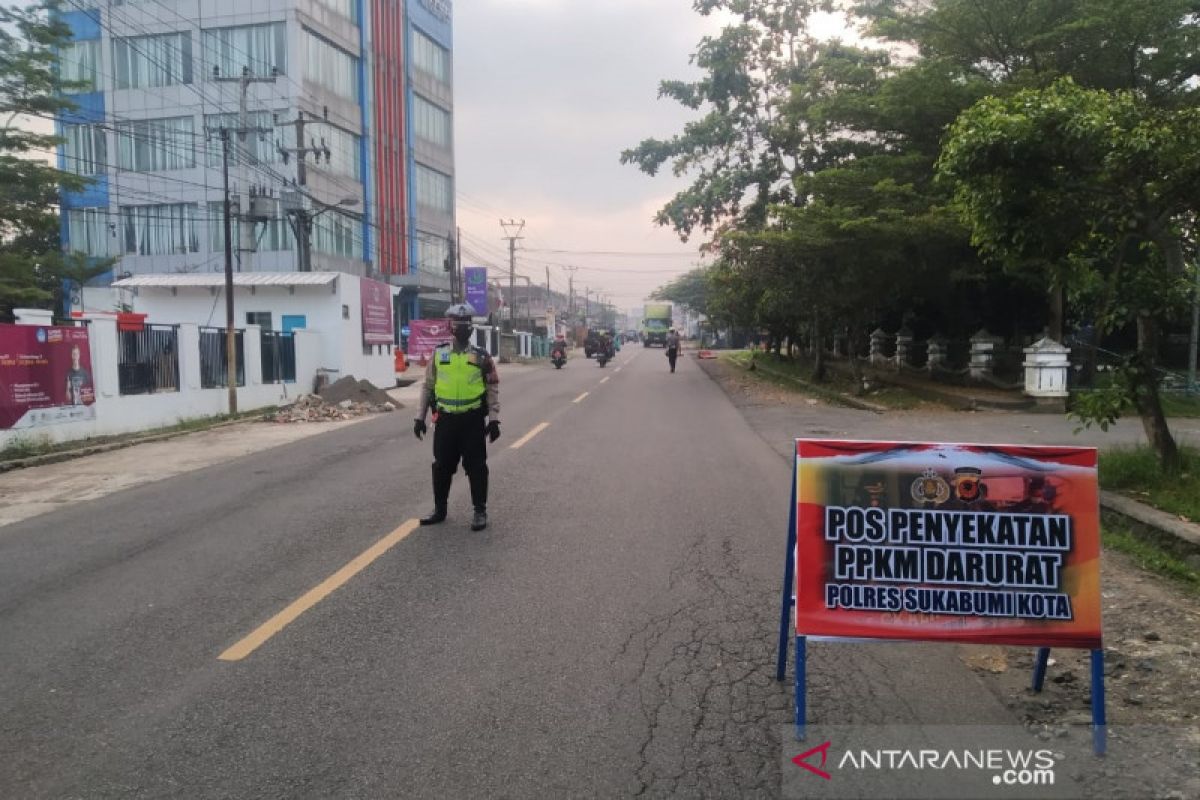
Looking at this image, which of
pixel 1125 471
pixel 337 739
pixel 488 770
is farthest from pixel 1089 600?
pixel 1125 471

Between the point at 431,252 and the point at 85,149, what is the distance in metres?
19.7

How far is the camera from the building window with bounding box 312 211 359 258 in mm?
44312

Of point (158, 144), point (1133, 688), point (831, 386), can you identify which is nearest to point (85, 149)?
point (158, 144)

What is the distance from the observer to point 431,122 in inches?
2239

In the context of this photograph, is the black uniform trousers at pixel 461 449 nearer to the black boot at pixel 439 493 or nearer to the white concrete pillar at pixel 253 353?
the black boot at pixel 439 493

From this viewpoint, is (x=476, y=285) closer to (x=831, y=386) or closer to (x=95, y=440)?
(x=831, y=386)

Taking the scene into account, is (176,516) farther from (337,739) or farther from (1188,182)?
(1188,182)

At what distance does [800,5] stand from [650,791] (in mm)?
29499

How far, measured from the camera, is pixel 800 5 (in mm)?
28375

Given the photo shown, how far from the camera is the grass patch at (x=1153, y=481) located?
24.1ft

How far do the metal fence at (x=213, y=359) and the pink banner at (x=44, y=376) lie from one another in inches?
152

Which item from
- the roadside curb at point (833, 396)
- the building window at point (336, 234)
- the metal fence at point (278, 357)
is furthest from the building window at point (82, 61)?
the roadside curb at point (833, 396)

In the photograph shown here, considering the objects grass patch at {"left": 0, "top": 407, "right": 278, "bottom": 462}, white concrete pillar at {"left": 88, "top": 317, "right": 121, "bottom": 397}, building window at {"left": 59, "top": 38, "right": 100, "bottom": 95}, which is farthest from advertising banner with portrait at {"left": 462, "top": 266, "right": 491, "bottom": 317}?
white concrete pillar at {"left": 88, "top": 317, "right": 121, "bottom": 397}

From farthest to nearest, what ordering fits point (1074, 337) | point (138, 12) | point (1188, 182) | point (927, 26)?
point (138, 12)
point (1074, 337)
point (927, 26)
point (1188, 182)
